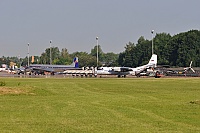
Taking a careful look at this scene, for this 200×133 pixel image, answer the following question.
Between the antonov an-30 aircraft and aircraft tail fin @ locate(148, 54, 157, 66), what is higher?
aircraft tail fin @ locate(148, 54, 157, 66)

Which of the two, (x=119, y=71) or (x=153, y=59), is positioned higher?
(x=153, y=59)

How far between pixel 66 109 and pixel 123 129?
853 centimetres

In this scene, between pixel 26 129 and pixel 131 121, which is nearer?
pixel 26 129

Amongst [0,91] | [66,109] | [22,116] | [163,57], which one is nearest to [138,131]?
[22,116]

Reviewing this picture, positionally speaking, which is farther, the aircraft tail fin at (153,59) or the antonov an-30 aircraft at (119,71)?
the aircraft tail fin at (153,59)

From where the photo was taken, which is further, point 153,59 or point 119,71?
point 153,59

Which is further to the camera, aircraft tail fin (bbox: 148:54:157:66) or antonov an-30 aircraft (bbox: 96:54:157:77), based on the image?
aircraft tail fin (bbox: 148:54:157:66)

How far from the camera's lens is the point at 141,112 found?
78.1ft

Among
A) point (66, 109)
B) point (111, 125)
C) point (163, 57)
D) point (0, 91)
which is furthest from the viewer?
point (163, 57)

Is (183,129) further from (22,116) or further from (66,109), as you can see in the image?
(66,109)

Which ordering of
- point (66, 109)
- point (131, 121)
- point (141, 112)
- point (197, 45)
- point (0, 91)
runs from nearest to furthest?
1. point (131, 121)
2. point (141, 112)
3. point (66, 109)
4. point (0, 91)
5. point (197, 45)

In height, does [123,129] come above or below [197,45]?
below

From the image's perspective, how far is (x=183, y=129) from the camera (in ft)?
56.9

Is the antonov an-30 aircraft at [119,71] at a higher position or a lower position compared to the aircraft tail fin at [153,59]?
lower
